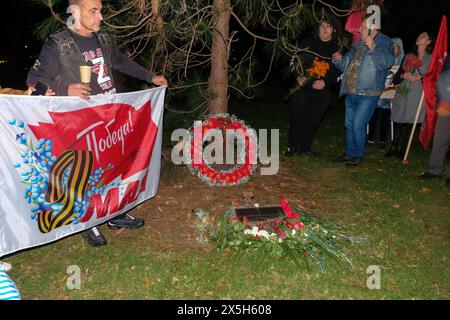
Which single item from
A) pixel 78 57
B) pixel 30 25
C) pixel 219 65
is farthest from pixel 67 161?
pixel 30 25

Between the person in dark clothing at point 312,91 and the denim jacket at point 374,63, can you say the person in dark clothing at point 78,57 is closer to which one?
the person in dark clothing at point 312,91

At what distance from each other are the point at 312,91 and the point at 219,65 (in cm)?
175

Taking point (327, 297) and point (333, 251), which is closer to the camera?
point (327, 297)

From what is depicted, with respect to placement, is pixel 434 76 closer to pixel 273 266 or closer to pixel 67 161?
pixel 273 266

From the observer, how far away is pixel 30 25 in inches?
359

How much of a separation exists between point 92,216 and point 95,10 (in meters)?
1.83

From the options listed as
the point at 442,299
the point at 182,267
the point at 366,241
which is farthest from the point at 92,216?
the point at 442,299

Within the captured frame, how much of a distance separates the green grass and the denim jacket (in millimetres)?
1654

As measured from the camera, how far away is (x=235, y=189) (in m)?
5.03

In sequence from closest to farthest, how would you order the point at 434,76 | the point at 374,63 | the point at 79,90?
the point at 79,90 < the point at 374,63 < the point at 434,76

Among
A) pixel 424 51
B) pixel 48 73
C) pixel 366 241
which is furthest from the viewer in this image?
pixel 424 51

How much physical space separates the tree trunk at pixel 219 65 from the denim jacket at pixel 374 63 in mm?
1909

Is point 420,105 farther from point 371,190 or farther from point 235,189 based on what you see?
point 235,189

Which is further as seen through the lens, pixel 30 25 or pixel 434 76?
pixel 30 25
